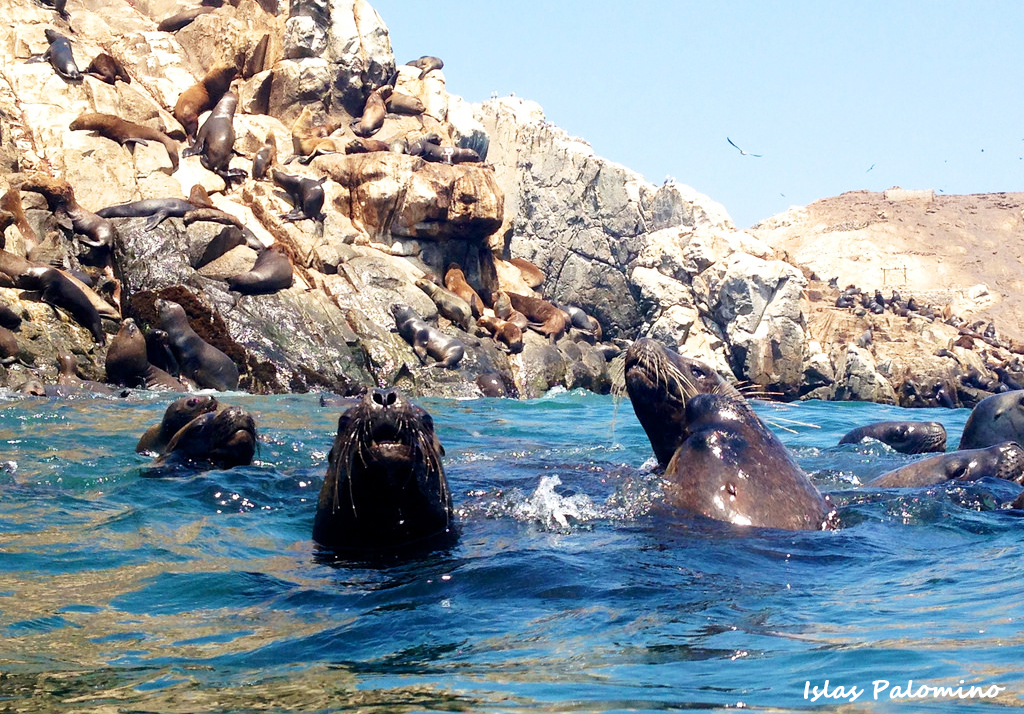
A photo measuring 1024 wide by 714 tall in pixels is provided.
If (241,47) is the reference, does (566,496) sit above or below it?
below

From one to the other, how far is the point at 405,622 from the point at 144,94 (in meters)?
22.8

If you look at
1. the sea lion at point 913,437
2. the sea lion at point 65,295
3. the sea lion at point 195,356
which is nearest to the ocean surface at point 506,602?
the sea lion at point 913,437

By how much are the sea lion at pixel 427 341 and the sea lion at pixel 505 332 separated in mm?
2362

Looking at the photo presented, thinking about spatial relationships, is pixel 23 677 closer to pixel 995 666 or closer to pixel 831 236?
pixel 995 666

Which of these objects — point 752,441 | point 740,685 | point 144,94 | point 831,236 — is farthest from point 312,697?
point 831,236

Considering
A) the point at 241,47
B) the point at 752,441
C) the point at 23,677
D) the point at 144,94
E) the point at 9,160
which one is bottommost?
the point at 23,677

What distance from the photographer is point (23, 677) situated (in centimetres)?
332

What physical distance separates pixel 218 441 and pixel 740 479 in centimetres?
389

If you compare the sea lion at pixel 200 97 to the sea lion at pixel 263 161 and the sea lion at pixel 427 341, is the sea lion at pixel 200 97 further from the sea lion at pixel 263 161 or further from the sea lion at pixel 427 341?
the sea lion at pixel 427 341

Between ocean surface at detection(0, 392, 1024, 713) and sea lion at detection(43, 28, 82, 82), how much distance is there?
1781 centimetres

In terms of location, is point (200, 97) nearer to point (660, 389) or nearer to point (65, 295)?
point (65, 295)

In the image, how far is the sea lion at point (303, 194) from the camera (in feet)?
71.5

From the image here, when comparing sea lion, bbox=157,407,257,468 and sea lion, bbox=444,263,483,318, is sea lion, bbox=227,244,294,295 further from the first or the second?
sea lion, bbox=157,407,257,468

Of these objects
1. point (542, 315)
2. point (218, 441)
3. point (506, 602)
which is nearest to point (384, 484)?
point (506, 602)
